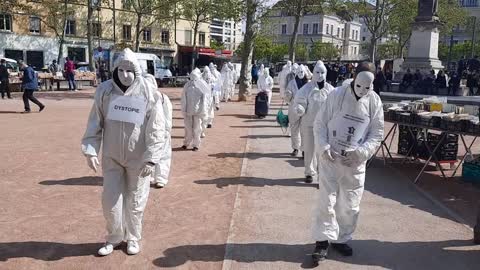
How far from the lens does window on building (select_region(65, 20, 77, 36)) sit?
4594 centimetres

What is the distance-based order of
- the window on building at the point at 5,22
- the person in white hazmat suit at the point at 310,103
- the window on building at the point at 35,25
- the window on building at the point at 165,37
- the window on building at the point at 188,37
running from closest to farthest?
the person in white hazmat suit at the point at 310,103 → the window on building at the point at 5,22 → the window on building at the point at 35,25 → the window on building at the point at 165,37 → the window on building at the point at 188,37

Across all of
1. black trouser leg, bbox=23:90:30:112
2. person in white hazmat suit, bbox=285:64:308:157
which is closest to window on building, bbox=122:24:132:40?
black trouser leg, bbox=23:90:30:112

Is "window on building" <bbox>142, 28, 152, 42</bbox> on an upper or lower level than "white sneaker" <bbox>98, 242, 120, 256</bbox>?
upper

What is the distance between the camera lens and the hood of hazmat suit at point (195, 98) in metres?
9.95

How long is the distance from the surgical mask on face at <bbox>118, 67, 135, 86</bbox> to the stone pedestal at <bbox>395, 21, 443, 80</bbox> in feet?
77.1

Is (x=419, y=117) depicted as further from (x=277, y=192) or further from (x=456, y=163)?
(x=277, y=192)

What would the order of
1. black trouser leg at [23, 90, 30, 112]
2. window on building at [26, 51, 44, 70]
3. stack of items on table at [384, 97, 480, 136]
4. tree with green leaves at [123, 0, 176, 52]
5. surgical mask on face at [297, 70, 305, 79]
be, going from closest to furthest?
1. stack of items on table at [384, 97, 480, 136]
2. surgical mask on face at [297, 70, 305, 79]
3. black trouser leg at [23, 90, 30, 112]
4. tree with green leaves at [123, 0, 176, 52]
5. window on building at [26, 51, 44, 70]

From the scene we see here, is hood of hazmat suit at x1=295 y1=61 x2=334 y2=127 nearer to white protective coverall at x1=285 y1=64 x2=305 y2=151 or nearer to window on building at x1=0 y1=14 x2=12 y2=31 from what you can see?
white protective coverall at x1=285 y1=64 x2=305 y2=151

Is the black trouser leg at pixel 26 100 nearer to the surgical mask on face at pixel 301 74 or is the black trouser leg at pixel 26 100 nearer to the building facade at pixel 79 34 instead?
the surgical mask on face at pixel 301 74

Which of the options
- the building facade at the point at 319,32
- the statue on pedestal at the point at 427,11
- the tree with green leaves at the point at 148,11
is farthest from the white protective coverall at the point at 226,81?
the building facade at the point at 319,32

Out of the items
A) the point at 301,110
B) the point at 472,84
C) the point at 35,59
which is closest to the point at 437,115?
the point at 301,110

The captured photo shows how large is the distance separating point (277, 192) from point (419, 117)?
2837mm

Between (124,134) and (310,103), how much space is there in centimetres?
380

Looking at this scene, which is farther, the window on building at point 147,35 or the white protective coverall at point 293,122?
the window on building at point 147,35
